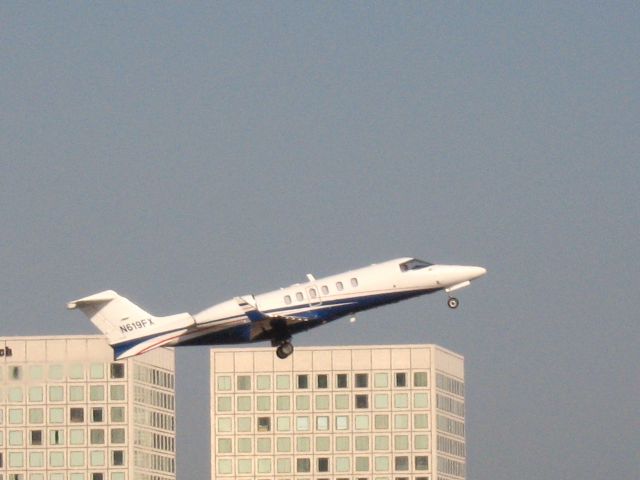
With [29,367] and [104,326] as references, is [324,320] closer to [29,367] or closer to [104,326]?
[104,326]

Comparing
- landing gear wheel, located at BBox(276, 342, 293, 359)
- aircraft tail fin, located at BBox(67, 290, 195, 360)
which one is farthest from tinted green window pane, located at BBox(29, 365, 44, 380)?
landing gear wheel, located at BBox(276, 342, 293, 359)

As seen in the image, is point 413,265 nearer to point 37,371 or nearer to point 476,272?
point 476,272

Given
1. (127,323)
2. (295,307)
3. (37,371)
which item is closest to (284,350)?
(295,307)

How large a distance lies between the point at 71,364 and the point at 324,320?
27990 mm

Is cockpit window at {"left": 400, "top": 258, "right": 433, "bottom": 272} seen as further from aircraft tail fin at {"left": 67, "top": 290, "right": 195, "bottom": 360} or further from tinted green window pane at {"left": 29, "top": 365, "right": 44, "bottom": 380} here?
tinted green window pane at {"left": 29, "top": 365, "right": 44, "bottom": 380}

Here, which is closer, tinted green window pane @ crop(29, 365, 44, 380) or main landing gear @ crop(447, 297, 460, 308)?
main landing gear @ crop(447, 297, 460, 308)

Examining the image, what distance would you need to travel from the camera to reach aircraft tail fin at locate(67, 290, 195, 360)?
118m

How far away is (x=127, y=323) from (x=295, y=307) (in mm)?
8738

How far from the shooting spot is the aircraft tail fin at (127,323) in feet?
389

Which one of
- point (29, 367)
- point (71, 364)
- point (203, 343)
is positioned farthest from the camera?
point (29, 367)

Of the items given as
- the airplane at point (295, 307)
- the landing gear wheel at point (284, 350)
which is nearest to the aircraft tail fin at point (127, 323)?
the airplane at point (295, 307)

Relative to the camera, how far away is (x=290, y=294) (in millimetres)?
118125

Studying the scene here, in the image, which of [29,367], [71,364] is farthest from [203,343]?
[29,367]

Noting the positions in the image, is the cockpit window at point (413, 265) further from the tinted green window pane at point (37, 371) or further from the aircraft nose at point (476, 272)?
the tinted green window pane at point (37, 371)
